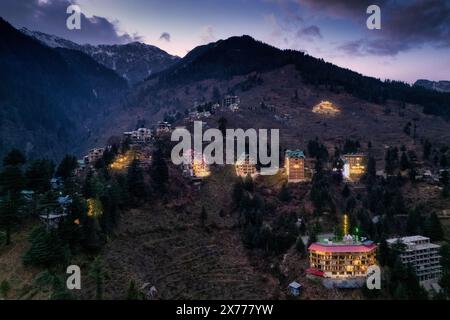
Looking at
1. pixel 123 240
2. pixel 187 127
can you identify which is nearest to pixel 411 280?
pixel 123 240

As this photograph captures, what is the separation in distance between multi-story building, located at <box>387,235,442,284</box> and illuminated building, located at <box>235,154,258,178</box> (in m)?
48.3

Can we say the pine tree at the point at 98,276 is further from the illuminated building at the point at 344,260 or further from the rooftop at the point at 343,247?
the illuminated building at the point at 344,260

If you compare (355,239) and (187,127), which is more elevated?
(187,127)

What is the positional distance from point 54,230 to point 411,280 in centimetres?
5540

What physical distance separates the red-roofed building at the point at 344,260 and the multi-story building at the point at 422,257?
21.5 ft

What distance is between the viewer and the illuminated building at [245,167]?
392ft

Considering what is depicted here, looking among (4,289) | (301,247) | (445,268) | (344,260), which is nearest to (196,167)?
(301,247)

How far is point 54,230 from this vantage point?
217ft

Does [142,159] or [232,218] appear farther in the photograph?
[142,159]

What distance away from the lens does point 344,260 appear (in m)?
72.9

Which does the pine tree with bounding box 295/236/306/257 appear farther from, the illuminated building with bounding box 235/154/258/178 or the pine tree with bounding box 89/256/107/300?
the illuminated building with bounding box 235/154/258/178
